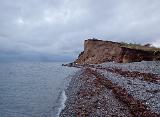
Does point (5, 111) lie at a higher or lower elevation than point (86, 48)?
lower

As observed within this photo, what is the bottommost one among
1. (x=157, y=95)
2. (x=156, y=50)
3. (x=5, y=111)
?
(x=5, y=111)

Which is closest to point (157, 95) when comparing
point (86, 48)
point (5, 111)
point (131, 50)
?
point (5, 111)

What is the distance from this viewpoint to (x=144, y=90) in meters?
25.7

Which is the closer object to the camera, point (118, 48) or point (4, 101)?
point (4, 101)

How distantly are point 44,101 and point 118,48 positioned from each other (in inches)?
2420

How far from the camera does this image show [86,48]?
113m

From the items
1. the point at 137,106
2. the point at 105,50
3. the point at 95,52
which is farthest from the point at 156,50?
the point at 137,106

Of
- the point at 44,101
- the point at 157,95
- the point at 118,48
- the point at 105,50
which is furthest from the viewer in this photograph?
the point at 105,50

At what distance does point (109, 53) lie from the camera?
318 feet

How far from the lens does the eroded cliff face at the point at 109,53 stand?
69438 millimetres

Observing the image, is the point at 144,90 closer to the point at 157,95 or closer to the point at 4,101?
the point at 157,95

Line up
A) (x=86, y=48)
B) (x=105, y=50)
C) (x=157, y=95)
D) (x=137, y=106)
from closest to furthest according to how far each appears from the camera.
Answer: (x=137, y=106), (x=157, y=95), (x=105, y=50), (x=86, y=48)

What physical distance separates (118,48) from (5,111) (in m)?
66.9

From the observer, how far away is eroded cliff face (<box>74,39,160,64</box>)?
6944cm
